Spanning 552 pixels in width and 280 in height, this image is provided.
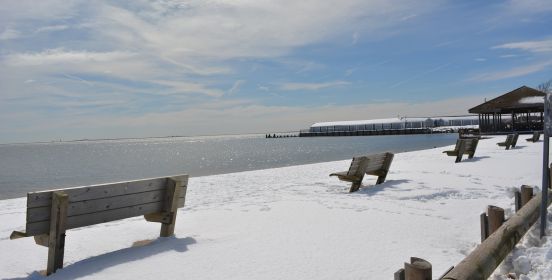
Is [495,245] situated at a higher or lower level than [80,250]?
higher

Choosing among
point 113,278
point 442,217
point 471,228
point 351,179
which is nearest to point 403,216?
point 442,217

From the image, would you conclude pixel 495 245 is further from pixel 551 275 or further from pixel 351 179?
pixel 351 179

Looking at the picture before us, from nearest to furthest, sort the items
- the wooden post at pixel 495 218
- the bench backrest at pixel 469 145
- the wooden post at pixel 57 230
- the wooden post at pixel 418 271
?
1. the wooden post at pixel 418 271
2. the wooden post at pixel 57 230
3. the wooden post at pixel 495 218
4. the bench backrest at pixel 469 145

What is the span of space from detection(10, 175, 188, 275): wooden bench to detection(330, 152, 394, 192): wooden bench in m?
4.46

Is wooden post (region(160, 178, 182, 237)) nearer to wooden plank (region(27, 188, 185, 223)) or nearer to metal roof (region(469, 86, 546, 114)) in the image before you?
wooden plank (region(27, 188, 185, 223))

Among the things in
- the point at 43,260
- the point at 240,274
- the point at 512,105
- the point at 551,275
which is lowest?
the point at 43,260

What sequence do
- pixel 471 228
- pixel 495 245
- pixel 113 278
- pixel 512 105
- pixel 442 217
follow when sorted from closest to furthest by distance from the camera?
1. pixel 495 245
2. pixel 113 278
3. pixel 471 228
4. pixel 442 217
5. pixel 512 105

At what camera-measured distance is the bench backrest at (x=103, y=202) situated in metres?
4.05

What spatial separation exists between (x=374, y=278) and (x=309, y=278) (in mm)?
568

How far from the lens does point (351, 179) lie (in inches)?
353

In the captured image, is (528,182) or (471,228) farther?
(528,182)

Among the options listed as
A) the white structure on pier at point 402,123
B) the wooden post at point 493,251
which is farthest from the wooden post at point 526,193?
the white structure on pier at point 402,123

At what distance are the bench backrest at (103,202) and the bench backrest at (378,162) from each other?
205 inches

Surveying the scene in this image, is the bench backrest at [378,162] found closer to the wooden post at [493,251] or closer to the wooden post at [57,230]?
the wooden post at [493,251]
